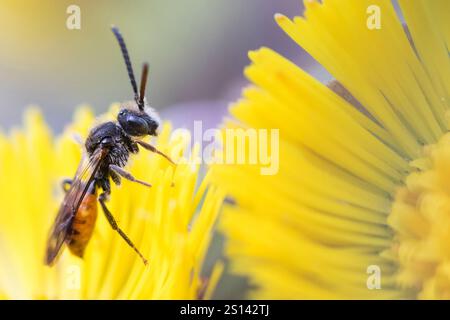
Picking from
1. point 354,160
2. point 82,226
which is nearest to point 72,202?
point 82,226

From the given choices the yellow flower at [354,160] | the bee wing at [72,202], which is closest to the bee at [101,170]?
the bee wing at [72,202]

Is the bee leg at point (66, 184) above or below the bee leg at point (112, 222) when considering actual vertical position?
above

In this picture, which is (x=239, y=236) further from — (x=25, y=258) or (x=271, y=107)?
(x=25, y=258)

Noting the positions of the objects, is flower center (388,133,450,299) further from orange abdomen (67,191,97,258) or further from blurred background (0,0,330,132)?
orange abdomen (67,191,97,258)

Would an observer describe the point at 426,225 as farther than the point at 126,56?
No

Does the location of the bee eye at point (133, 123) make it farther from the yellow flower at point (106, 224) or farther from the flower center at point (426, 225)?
the flower center at point (426, 225)

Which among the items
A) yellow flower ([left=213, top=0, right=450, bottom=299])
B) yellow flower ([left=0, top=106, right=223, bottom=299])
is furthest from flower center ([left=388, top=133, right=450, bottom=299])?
yellow flower ([left=0, top=106, right=223, bottom=299])

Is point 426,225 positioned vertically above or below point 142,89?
below

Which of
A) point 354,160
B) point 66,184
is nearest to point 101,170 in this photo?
point 66,184

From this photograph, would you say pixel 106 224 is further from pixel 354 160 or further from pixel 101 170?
pixel 354 160
